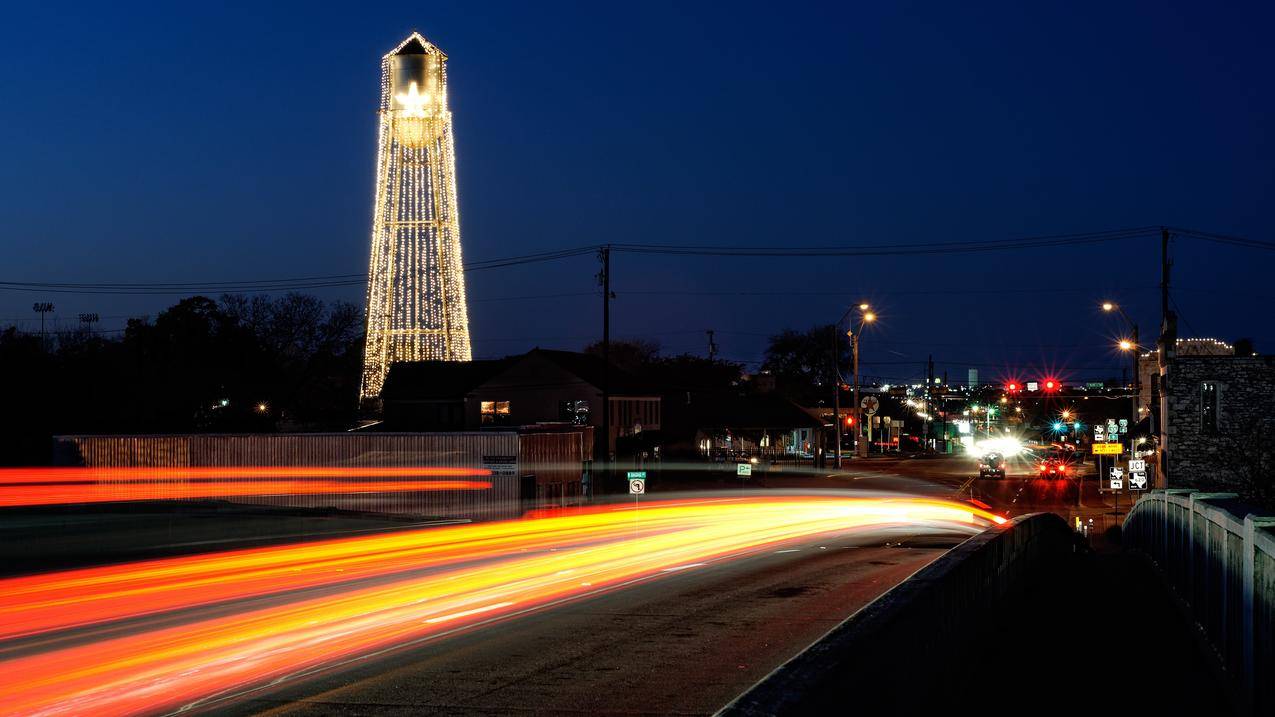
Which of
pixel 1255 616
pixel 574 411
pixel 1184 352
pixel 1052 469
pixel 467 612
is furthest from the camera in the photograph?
pixel 1052 469

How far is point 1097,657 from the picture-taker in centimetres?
1278

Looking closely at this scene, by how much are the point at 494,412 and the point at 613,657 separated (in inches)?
2332

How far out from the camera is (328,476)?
42625 mm

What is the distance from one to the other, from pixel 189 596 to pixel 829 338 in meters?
138

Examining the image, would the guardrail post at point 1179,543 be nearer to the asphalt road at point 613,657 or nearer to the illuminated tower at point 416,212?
the asphalt road at point 613,657

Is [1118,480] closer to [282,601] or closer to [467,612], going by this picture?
[467,612]

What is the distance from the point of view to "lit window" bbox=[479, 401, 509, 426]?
71.9 metres

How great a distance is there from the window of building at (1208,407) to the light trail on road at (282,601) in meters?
27.5

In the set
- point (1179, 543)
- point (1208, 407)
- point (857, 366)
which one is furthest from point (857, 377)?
point (1179, 543)

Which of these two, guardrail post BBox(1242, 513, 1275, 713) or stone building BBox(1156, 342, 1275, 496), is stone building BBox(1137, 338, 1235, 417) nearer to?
stone building BBox(1156, 342, 1275, 496)

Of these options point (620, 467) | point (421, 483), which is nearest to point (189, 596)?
point (421, 483)

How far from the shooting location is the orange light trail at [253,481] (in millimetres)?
41406

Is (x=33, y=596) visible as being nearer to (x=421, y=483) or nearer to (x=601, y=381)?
(x=421, y=483)

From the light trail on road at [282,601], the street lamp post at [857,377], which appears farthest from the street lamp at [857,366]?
the light trail on road at [282,601]
